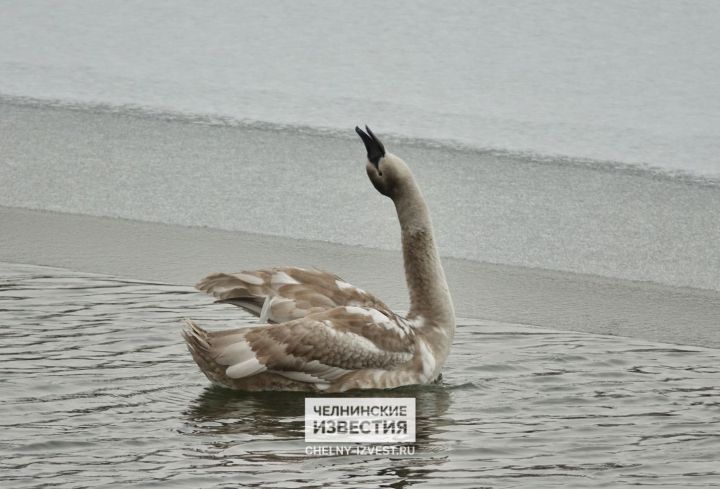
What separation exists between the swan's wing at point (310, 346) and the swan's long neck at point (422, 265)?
37 cm

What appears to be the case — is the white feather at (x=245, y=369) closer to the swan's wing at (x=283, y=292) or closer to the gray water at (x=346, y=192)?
the swan's wing at (x=283, y=292)

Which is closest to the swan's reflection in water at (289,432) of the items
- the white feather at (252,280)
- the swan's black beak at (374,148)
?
the white feather at (252,280)

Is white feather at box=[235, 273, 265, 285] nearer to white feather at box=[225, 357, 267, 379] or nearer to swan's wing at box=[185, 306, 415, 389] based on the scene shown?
swan's wing at box=[185, 306, 415, 389]

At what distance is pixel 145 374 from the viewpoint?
656 cm

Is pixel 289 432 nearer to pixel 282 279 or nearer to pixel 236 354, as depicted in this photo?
pixel 236 354

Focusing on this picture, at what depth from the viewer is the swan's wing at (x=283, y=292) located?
646 cm

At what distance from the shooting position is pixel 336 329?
6355 mm

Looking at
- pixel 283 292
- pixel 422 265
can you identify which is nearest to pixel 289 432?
pixel 283 292

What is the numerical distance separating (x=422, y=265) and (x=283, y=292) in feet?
2.29

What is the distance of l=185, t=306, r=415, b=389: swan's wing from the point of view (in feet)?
20.5

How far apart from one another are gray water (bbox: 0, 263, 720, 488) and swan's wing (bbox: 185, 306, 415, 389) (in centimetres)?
16

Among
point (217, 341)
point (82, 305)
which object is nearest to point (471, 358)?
point (217, 341)

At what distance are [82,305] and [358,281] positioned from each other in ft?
5.48

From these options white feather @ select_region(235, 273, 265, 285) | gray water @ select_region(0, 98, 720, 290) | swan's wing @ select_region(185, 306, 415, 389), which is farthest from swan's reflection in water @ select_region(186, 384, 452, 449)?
gray water @ select_region(0, 98, 720, 290)
